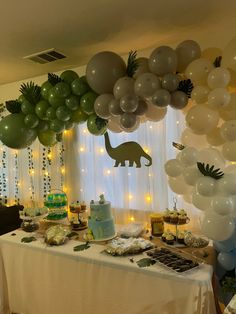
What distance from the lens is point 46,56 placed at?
2.36 meters

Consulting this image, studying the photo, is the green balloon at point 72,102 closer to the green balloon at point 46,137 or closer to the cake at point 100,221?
the green balloon at point 46,137

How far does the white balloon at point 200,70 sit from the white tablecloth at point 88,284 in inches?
44.8

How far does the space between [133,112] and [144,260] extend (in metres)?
0.98

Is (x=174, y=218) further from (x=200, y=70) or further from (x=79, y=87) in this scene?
(x=79, y=87)

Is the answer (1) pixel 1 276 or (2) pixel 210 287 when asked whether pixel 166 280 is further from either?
(1) pixel 1 276

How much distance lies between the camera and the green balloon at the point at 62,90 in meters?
1.92

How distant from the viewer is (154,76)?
1.62 m

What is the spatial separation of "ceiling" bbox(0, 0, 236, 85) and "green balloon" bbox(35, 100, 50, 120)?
1.62ft

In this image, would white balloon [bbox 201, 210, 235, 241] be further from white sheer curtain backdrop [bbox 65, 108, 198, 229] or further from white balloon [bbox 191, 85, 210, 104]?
white sheer curtain backdrop [bbox 65, 108, 198, 229]

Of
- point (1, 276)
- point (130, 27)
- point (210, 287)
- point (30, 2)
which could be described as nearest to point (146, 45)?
point (130, 27)

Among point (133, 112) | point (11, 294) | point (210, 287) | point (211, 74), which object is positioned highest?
point (211, 74)

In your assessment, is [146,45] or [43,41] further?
[146,45]

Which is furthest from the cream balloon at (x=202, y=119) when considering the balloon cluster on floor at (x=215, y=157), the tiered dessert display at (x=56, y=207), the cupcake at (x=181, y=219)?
the tiered dessert display at (x=56, y=207)

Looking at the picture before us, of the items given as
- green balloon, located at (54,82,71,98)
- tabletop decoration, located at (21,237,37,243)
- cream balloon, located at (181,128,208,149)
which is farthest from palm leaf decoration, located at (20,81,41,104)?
cream balloon, located at (181,128,208,149)
